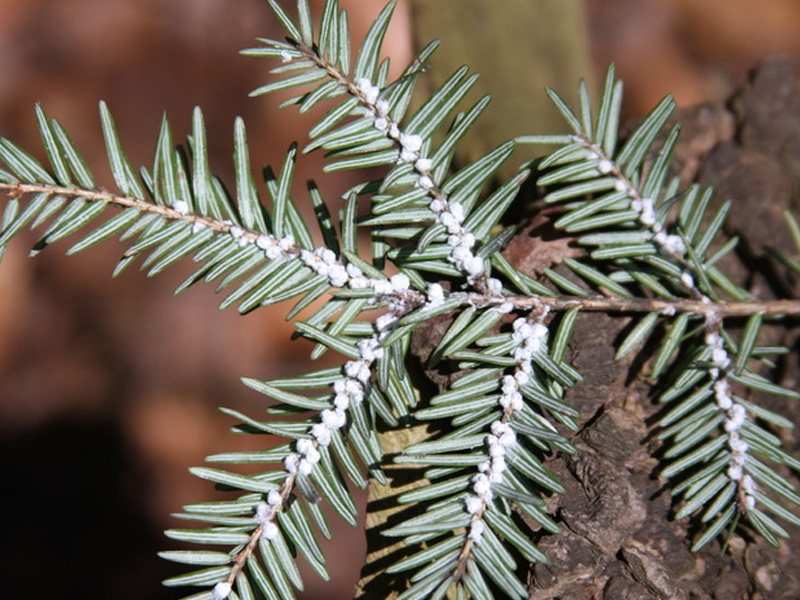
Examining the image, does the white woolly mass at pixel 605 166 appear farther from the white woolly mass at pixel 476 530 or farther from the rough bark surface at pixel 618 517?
the white woolly mass at pixel 476 530

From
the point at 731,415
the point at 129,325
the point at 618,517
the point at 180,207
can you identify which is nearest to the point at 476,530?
the point at 618,517

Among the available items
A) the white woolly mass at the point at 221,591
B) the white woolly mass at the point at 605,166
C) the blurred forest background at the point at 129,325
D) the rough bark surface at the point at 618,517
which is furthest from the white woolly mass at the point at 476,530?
the blurred forest background at the point at 129,325

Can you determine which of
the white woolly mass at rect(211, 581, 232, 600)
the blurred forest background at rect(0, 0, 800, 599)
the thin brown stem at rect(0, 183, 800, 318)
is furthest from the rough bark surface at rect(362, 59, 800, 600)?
the blurred forest background at rect(0, 0, 800, 599)

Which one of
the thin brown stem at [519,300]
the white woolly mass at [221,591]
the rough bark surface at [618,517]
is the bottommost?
the rough bark surface at [618,517]

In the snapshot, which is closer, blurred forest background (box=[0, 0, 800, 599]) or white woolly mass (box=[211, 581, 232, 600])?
white woolly mass (box=[211, 581, 232, 600])

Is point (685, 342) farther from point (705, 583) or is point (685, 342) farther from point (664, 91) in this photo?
point (664, 91)

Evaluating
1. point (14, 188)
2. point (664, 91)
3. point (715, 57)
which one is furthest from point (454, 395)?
point (715, 57)

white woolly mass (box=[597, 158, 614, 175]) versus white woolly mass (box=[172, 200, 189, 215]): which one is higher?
white woolly mass (box=[172, 200, 189, 215])

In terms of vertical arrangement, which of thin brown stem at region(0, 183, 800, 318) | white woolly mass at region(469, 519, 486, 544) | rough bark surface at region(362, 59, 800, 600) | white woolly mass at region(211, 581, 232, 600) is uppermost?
thin brown stem at region(0, 183, 800, 318)

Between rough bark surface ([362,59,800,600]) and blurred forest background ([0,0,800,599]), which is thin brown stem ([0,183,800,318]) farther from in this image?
blurred forest background ([0,0,800,599])

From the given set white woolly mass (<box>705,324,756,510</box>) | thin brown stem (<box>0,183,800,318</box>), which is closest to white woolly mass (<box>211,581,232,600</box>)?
thin brown stem (<box>0,183,800,318</box>)
